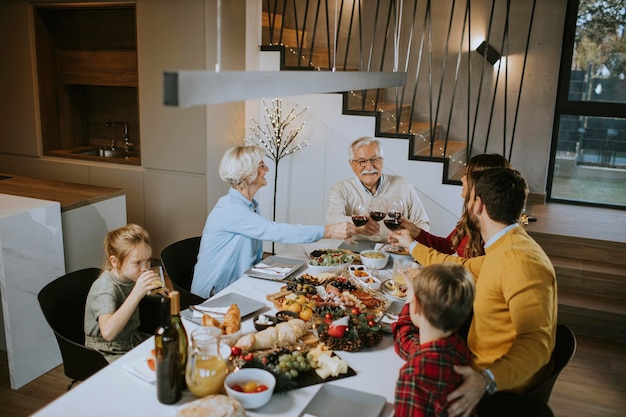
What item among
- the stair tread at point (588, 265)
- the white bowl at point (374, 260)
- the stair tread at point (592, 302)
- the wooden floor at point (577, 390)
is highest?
the white bowl at point (374, 260)

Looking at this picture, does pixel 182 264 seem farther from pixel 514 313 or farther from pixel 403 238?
pixel 514 313

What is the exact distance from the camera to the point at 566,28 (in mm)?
5438

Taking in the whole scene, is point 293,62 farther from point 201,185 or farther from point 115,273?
point 115,273

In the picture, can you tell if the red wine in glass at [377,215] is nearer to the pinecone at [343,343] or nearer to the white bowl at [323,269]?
the white bowl at [323,269]

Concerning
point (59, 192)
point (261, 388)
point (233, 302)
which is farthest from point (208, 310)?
point (59, 192)

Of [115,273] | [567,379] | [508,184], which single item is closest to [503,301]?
[508,184]

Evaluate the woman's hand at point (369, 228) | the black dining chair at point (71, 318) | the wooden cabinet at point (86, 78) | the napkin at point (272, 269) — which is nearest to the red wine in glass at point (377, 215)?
the woman's hand at point (369, 228)

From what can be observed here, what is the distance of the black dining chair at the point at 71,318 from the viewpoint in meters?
2.27

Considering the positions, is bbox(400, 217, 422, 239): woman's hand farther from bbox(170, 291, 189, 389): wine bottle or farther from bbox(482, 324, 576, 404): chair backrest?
bbox(170, 291, 189, 389): wine bottle

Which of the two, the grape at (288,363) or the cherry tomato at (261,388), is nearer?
the cherry tomato at (261,388)

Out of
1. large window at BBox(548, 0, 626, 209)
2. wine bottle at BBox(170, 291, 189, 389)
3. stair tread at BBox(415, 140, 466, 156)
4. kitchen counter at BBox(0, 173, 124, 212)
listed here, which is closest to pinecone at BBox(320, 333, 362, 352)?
wine bottle at BBox(170, 291, 189, 389)

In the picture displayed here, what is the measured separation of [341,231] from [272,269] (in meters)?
0.40

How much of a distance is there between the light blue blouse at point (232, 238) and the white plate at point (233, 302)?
0.53 metres

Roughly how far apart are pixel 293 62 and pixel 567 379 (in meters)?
3.39
